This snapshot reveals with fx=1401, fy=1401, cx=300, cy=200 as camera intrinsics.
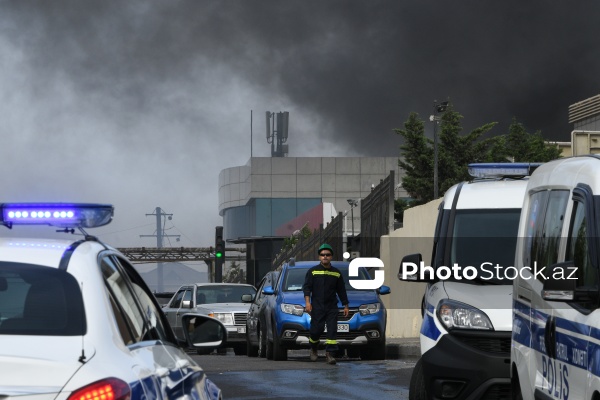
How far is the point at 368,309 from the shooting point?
21.4m

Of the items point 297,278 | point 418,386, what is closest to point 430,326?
point 418,386

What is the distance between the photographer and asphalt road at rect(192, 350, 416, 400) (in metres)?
14.0

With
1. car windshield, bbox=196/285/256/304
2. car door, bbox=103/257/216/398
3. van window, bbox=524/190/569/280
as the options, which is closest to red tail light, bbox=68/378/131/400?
car door, bbox=103/257/216/398

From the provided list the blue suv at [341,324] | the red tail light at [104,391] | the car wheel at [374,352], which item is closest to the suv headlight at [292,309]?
the blue suv at [341,324]

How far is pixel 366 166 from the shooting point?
147 m

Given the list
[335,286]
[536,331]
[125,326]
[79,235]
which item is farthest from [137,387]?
[335,286]

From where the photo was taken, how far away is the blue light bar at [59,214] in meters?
5.83

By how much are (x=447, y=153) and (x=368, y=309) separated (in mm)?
57204

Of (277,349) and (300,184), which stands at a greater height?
(300,184)

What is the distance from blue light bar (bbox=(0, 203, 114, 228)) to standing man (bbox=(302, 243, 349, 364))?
14106 millimetres

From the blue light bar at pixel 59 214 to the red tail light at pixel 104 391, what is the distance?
1.74 m

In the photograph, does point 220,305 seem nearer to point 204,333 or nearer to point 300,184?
point 204,333

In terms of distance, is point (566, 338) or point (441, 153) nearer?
point (566, 338)

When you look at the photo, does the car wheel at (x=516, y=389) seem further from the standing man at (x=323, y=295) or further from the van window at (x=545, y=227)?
the standing man at (x=323, y=295)
